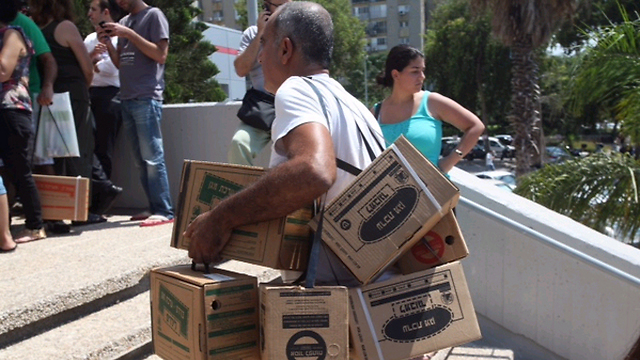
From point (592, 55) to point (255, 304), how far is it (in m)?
5.38

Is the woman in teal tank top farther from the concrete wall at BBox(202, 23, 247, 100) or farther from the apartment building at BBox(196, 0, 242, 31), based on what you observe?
the apartment building at BBox(196, 0, 242, 31)

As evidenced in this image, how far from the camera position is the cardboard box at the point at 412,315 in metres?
1.95

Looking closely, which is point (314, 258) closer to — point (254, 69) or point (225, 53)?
point (254, 69)

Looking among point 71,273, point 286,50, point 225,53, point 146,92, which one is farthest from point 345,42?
point 286,50

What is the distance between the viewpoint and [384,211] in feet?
6.51

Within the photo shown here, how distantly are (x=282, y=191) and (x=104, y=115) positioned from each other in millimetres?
4340

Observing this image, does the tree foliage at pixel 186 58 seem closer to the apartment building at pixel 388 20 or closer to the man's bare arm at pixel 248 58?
the man's bare arm at pixel 248 58

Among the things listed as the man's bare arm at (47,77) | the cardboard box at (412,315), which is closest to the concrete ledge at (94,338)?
the cardboard box at (412,315)

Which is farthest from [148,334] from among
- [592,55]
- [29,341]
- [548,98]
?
[548,98]

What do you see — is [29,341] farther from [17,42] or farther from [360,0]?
[360,0]

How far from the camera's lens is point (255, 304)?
6.50 feet

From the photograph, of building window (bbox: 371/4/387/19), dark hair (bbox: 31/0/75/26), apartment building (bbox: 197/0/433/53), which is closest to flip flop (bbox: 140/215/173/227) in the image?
dark hair (bbox: 31/0/75/26)

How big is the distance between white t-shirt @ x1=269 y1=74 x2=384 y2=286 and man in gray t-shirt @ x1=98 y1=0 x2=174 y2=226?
10.9 ft

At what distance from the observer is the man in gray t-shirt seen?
5.14 m
